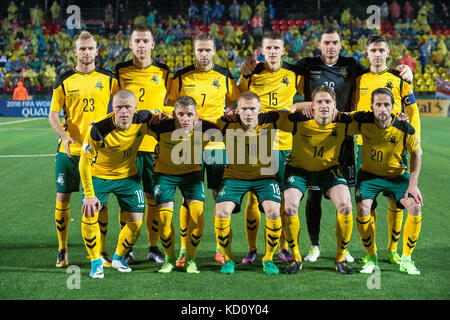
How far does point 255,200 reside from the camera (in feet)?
19.7

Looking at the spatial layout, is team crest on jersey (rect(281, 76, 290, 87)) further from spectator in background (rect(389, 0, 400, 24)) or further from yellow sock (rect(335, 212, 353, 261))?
spectator in background (rect(389, 0, 400, 24))

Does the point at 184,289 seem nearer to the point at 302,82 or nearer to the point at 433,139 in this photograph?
the point at 302,82

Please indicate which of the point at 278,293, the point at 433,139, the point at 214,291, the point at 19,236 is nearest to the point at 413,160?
the point at 278,293

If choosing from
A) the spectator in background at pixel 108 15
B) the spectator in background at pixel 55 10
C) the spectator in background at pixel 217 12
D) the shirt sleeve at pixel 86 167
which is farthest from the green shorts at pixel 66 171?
the spectator in background at pixel 55 10

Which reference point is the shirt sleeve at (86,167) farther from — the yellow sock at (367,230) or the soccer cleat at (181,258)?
the yellow sock at (367,230)

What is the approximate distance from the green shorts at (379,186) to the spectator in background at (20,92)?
21484mm

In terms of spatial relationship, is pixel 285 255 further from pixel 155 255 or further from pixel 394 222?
pixel 155 255

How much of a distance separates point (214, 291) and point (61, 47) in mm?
24870

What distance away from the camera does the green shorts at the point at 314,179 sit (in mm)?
5695

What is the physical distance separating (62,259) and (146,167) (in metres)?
1.18

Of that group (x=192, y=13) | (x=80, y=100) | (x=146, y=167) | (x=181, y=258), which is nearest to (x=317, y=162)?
(x=181, y=258)

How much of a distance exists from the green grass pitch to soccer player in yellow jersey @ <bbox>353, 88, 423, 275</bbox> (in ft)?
1.05
